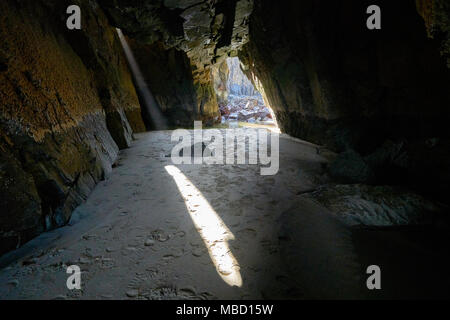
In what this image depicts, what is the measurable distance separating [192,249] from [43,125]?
8.21 feet

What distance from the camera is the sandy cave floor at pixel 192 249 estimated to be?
152 cm

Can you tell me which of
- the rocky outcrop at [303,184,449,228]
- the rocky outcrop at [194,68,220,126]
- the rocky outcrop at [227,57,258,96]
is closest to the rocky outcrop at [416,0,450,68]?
the rocky outcrop at [303,184,449,228]

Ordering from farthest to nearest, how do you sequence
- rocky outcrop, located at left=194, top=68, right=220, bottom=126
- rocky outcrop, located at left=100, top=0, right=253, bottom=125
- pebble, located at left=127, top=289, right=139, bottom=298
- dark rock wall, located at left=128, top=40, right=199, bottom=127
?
rocky outcrop, located at left=194, top=68, right=220, bottom=126
dark rock wall, located at left=128, top=40, right=199, bottom=127
rocky outcrop, located at left=100, top=0, right=253, bottom=125
pebble, located at left=127, top=289, right=139, bottom=298

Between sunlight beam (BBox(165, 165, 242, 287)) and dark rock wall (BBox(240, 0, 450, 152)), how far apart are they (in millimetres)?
3721

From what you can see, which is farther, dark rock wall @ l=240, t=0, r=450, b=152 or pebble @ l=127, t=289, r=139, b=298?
dark rock wall @ l=240, t=0, r=450, b=152

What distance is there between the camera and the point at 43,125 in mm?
2510

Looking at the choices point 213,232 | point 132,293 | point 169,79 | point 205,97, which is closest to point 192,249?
point 213,232

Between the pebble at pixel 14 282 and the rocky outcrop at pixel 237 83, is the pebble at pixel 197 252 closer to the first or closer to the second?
the pebble at pixel 14 282

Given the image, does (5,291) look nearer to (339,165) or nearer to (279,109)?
(339,165)

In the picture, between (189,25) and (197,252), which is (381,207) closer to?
(197,252)

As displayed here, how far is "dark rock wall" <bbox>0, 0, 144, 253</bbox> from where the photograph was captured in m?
1.94

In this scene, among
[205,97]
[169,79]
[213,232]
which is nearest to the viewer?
[213,232]

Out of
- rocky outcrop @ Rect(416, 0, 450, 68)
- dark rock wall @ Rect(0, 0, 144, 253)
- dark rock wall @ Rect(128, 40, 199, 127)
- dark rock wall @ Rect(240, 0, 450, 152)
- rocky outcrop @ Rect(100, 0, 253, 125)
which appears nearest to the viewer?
rocky outcrop @ Rect(416, 0, 450, 68)

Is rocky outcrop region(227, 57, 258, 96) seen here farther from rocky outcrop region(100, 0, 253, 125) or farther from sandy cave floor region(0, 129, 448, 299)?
sandy cave floor region(0, 129, 448, 299)
